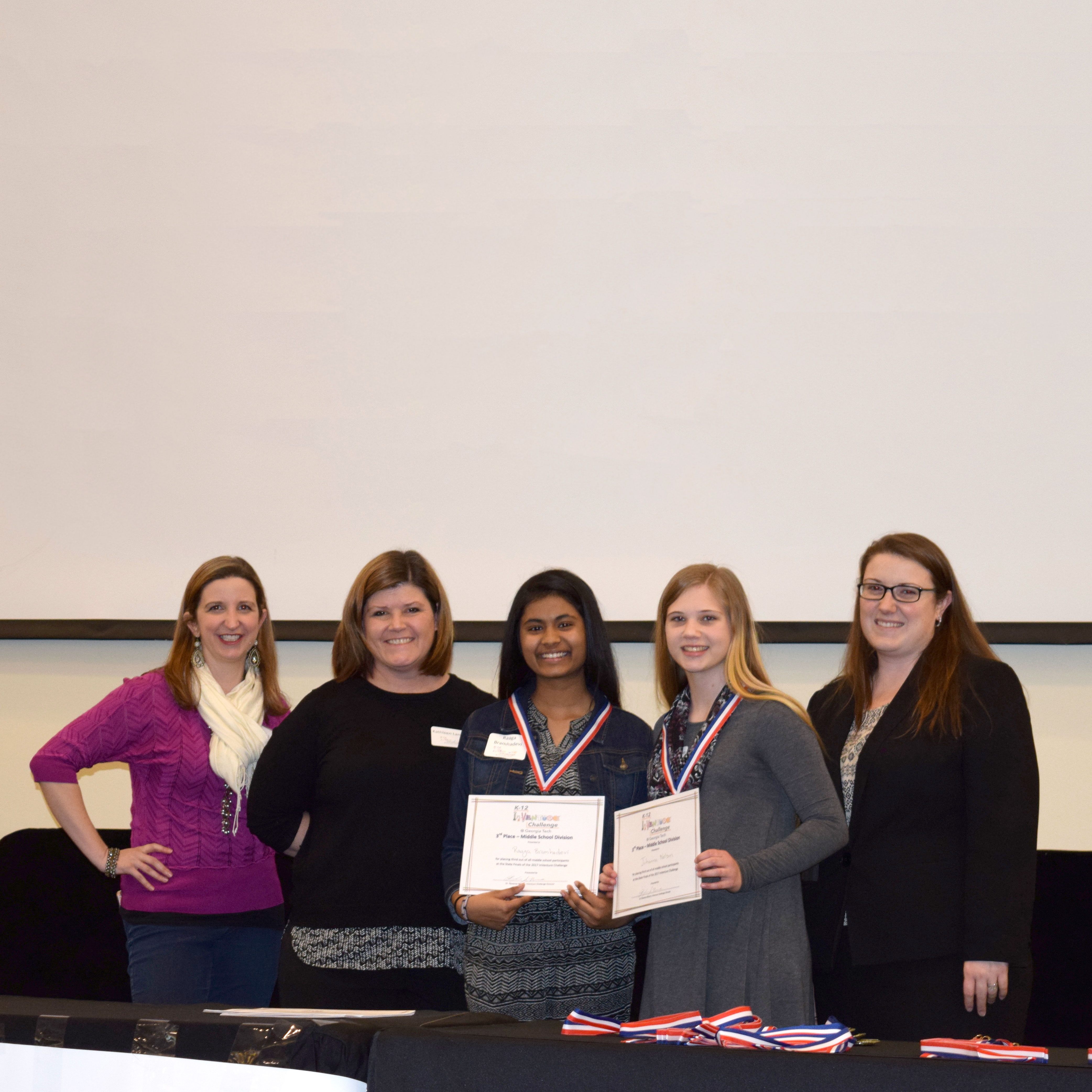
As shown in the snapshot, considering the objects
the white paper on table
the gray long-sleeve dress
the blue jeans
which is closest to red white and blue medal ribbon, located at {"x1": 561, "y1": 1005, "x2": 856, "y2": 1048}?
the white paper on table

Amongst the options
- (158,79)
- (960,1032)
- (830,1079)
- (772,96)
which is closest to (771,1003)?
(960,1032)

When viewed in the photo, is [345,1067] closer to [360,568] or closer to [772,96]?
[360,568]

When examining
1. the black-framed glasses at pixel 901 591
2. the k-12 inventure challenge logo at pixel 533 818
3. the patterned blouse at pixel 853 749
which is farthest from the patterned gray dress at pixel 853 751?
the k-12 inventure challenge logo at pixel 533 818

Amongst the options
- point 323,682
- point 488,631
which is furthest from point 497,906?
point 323,682

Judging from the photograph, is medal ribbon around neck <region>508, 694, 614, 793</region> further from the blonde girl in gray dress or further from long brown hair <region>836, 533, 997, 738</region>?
long brown hair <region>836, 533, 997, 738</region>

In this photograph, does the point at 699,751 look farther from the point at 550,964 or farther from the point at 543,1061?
the point at 543,1061

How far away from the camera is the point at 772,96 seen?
381 cm

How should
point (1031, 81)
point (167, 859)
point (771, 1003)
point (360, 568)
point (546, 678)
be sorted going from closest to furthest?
point (771, 1003), point (546, 678), point (167, 859), point (1031, 81), point (360, 568)

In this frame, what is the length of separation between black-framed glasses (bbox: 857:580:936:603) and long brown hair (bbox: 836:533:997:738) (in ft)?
0.14

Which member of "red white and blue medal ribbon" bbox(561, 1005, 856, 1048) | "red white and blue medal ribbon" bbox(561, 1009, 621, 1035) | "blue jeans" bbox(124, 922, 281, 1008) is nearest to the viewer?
"red white and blue medal ribbon" bbox(561, 1005, 856, 1048)

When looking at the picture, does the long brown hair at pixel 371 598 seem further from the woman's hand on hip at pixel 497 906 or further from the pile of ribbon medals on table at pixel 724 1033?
the pile of ribbon medals on table at pixel 724 1033

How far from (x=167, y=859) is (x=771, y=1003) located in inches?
63.1

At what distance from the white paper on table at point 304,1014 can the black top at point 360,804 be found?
0.95 metres

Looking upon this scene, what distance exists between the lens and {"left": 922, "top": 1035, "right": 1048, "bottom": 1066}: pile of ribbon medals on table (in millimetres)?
1306
